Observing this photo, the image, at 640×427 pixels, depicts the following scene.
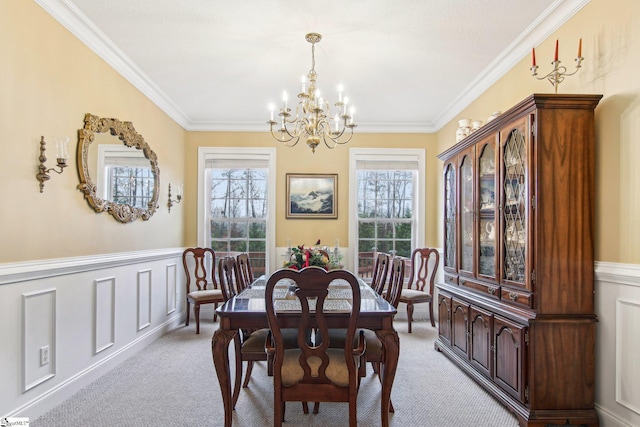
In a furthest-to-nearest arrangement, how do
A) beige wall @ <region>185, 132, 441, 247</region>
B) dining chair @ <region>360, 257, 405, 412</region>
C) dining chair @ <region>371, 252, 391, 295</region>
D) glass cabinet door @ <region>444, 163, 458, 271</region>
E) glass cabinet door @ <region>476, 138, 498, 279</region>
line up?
beige wall @ <region>185, 132, 441, 247</region> → glass cabinet door @ <region>444, 163, 458, 271</region> → dining chair @ <region>371, 252, 391, 295</region> → glass cabinet door @ <region>476, 138, 498, 279</region> → dining chair @ <region>360, 257, 405, 412</region>

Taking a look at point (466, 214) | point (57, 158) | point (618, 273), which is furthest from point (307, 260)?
point (618, 273)

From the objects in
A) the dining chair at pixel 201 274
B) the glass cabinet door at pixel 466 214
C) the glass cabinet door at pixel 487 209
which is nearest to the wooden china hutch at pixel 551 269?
the glass cabinet door at pixel 487 209

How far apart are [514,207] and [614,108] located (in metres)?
0.80

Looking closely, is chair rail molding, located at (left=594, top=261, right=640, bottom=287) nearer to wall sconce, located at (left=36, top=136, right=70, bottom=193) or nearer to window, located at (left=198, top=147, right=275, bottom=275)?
wall sconce, located at (left=36, top=136, right=70, bottom=193)

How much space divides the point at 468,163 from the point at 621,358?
1836 mm

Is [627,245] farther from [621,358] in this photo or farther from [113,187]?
[113,187]

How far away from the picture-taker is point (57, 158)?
8.50ft

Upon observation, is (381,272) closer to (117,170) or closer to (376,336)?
(376,336)

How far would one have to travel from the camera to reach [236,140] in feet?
18.2

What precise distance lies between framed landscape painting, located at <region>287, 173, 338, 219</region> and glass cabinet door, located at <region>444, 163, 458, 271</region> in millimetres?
1829

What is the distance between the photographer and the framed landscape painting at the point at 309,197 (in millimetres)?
5516

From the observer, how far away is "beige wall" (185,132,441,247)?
551 cm

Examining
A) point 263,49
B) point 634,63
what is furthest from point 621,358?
point 263,49

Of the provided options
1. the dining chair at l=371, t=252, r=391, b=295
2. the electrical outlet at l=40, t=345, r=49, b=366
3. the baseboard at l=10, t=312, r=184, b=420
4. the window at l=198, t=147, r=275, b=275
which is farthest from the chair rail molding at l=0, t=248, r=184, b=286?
the dining chair at l=371, t=252, r=391, b=295
